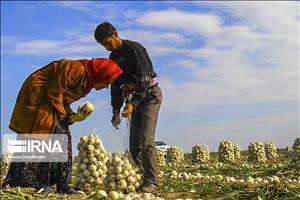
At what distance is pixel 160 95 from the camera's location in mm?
9352

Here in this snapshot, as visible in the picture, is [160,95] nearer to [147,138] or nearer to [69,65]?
[147,138]

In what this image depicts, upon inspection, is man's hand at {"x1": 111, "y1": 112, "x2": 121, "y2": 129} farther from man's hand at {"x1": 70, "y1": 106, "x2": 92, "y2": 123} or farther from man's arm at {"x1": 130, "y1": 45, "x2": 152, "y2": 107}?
man's hand at {"x1": 70, "y1": 106, "x2": 92, "y2": 123}

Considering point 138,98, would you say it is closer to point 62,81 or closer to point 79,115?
point 79,115

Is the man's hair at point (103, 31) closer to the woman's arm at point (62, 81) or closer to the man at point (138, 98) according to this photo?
the man at point (138, 98)

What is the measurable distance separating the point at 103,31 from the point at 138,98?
125cm

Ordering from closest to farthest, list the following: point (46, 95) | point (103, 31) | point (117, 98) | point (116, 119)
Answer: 1. point (46, 95)
2. point (103, 31)
3. point (116, 119)
4. point (117, 98)

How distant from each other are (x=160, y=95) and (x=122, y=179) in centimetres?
180

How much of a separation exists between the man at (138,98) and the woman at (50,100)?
879 mm

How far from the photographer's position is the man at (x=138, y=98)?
28.8ft

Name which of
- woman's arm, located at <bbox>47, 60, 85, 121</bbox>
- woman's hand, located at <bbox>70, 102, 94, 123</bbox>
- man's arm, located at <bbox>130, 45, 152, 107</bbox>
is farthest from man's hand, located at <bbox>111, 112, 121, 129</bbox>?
woman's arm, located at <bbox>47, 60, 85, 121</bbox>

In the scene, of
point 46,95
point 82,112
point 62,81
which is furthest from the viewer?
point 82,112

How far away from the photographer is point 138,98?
8781mm

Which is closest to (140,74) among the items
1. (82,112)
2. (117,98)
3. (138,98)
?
(138,98)

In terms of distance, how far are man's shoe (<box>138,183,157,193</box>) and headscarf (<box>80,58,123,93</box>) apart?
1.92 m
